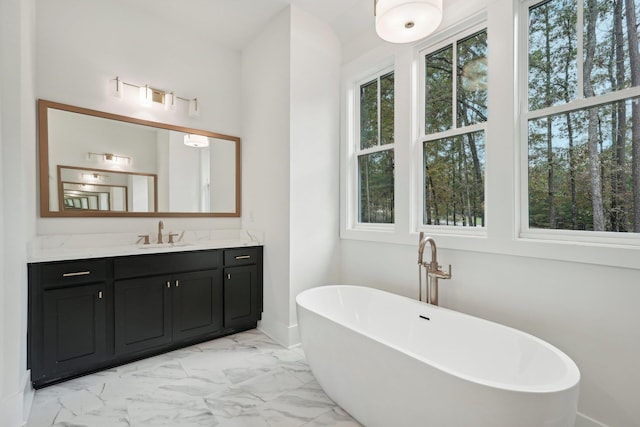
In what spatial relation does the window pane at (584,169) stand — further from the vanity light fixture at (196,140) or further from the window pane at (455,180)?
the vanity light fixture at (196,140)

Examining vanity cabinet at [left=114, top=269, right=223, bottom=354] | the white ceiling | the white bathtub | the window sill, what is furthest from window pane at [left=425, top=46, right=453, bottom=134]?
vanity cabinet at [left=114, top=269, right=223, bottom=354]

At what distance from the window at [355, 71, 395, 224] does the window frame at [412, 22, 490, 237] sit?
0.31 meters

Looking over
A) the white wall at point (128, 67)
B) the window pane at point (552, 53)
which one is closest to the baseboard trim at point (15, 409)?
the white wall at point (128, 67)

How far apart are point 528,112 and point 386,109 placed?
1.25 m

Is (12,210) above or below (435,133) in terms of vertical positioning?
below

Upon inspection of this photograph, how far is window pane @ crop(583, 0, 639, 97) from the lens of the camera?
5.21ft

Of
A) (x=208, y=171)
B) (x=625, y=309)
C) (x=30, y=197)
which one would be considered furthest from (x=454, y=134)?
(x=30, y=197)

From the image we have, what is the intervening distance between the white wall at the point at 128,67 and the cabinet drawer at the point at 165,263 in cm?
55

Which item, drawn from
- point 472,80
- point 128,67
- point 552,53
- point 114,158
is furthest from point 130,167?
point 552,53

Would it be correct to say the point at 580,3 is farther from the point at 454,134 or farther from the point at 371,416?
the point at 371,416

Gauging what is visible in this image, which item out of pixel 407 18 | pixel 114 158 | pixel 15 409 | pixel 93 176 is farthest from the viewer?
pixel 114 158

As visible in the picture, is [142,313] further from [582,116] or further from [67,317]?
[582,116]

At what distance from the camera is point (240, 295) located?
2859 millimetres

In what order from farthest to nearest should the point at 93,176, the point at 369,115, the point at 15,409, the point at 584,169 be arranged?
1. the point at 369,115
2. the point at 93,176
3. the point at 584,169
4. the point at 15,409
